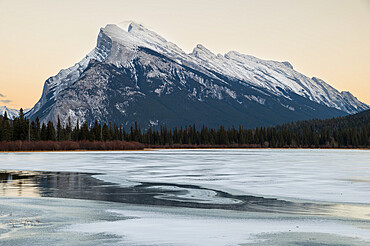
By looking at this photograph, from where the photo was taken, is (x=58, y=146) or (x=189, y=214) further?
(x=58, y=146)

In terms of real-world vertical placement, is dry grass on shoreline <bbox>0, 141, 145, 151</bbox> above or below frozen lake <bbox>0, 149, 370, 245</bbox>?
above

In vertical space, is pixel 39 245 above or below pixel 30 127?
below

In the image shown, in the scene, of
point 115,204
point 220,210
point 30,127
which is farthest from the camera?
point 30,127

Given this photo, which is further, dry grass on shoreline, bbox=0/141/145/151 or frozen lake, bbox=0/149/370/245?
dry grass on shoreline, bbox=0/141/145/151

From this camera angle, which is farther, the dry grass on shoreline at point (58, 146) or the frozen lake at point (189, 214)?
the dry grass on shoreline at point (58, 146)

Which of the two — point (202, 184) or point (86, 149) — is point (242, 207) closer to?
point (202, 184)

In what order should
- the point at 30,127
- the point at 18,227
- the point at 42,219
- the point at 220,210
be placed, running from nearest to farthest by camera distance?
the point at 18,227 → the point at 42,219 → the point at 220,210 → the point at 30,127

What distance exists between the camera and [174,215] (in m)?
17.1

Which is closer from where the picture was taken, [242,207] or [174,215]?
[174,215]

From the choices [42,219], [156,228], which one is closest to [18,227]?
[42,219]

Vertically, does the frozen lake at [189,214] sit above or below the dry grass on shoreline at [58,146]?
below

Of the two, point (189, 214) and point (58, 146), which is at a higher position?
point (58, 146)

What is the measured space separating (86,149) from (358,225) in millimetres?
131654

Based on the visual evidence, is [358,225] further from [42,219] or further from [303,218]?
[42,219]
